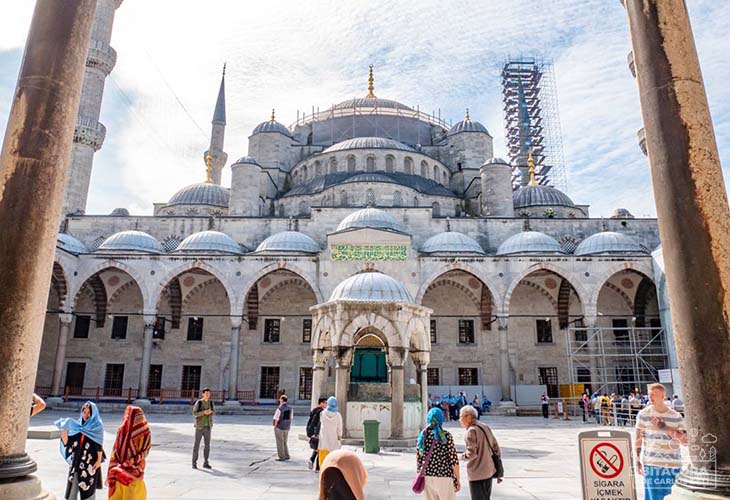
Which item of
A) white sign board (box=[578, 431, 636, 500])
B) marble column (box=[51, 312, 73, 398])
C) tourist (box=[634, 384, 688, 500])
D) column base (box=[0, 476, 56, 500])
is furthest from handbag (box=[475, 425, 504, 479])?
marble column (box=[51, 312, 73, 398])

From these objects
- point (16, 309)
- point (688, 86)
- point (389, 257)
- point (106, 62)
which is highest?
point (106, 62)

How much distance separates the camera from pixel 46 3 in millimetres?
3479

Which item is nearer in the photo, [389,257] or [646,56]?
[646,56]

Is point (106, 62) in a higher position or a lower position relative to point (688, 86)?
higher

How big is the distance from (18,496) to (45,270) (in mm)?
1231

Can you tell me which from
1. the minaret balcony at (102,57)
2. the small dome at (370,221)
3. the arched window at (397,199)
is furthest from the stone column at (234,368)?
the minaret balcony at (102,57)

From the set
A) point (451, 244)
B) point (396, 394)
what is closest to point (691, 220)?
point (396, 394)

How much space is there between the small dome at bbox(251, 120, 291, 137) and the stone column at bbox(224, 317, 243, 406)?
13580 mm

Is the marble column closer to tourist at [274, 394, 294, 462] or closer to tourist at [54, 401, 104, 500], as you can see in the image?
tourist at [274, 394, 294, 462]

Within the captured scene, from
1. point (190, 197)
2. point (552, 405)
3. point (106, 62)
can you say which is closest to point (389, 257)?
point (552, 405)

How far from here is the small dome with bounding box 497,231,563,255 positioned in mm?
19094

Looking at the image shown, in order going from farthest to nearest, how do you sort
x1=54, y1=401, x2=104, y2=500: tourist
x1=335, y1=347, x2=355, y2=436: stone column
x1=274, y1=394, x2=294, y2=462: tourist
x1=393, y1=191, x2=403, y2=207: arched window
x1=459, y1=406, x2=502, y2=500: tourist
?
1. x1=393, y1=191, x2=403, y2=207: arched window
2. x1=335, y1=347, x2=355, y2=436: stone column
3. x1=274, y1=394, x2=294, y2=462: tourist
4. x1=54, y1=401, x2=104, y2=500: tourist
5. x1=459, y1=406, x2=502, y2=500: tourist

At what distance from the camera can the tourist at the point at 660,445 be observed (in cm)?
352

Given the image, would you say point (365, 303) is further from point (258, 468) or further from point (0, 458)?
point (0, 458)
